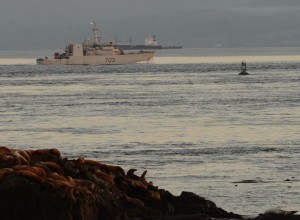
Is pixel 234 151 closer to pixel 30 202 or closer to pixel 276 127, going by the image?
pixel 276 127

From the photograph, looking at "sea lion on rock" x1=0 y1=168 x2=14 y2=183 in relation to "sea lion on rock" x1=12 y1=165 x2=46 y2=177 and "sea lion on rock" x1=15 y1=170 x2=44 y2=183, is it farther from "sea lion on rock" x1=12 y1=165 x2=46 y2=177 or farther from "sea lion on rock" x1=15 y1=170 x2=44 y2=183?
"sea lion on rock" x1=15 y1=170 x2=44 y2=183

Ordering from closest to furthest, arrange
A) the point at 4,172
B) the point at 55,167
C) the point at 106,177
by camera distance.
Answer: the point at 4,172, the point at 55,167, the point at 106,177

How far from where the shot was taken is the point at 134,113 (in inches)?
2689

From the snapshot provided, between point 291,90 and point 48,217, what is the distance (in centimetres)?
8457

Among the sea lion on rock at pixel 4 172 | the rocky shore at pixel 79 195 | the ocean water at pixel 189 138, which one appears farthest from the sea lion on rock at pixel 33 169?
the ocean water at pixel 189 138

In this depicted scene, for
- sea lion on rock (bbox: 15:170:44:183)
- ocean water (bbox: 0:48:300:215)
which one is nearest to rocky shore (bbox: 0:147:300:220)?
sea lion on rock (bbox: 15:170:44:183)

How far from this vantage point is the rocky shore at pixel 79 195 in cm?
1895

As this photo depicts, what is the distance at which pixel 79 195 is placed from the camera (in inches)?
756

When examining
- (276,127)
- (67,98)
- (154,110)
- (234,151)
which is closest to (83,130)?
(276,127)

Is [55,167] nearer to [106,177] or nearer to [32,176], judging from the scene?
[106,177]

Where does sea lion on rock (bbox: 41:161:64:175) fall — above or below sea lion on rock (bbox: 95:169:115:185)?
above

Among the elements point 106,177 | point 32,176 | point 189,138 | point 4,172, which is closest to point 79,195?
point 32,176

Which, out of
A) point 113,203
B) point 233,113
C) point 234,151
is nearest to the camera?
point 113,203

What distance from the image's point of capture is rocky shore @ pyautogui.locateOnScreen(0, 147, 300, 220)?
62.2 feet
